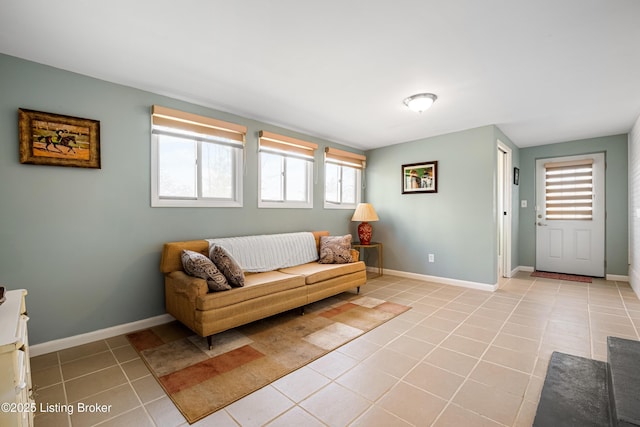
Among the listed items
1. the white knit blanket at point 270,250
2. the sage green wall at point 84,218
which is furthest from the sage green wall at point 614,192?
the sage green wall at point 84,218

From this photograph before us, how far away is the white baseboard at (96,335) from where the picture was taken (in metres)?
2.37

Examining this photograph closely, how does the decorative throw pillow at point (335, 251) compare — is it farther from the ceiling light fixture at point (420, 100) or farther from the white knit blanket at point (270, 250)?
the ceiling light fixture at point (420, 100)

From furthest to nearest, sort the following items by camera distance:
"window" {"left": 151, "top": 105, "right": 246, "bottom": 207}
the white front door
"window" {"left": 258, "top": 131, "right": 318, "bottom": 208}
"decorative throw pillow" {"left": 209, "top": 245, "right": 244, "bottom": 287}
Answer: the white front door
"window" {"left": 258, "top": 131, "right": 318, "bottom": 208}
"window" {"left": 151, "top": 105, "right": 246, "bottom": 207}
"decorative throw pillow" {"left": 209, "top": 245, "right": 244, "bottom": 287}

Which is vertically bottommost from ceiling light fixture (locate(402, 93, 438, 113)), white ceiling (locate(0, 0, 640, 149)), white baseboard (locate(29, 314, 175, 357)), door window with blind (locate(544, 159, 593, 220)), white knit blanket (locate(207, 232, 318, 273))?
white baseboard (locate(29, 314, 175, 357))

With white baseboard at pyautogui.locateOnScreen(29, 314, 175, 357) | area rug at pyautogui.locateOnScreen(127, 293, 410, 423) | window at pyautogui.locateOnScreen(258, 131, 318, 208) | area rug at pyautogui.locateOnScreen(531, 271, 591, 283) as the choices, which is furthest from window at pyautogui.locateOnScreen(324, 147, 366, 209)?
area rug at pyautogui.locateOnScreen(531, 271, 591, 283)

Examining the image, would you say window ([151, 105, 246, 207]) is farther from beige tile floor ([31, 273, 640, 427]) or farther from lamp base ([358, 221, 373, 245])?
lamp base ([358, 221, 373, 245])

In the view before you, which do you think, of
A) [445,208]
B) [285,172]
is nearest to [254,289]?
[285,172]

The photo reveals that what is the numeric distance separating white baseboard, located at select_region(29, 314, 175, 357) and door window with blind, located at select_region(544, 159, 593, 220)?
21.1 feet

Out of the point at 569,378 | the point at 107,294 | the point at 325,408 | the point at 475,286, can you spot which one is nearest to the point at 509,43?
the point at 569,378

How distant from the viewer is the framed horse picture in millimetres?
2307

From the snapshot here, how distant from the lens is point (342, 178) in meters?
5.38

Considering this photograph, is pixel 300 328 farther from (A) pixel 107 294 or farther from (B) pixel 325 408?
(A) pixel 107 294

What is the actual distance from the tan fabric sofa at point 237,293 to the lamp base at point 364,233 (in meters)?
1.50

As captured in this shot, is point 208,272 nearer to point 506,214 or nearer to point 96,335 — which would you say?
point 96,335
